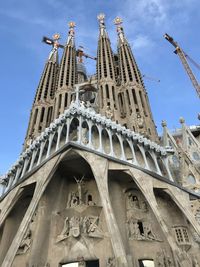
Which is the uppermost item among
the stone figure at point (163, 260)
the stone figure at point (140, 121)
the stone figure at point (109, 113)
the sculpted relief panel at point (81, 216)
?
the stone figure at point (109, 113)

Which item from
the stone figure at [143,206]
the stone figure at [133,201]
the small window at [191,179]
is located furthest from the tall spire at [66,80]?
the small window at [191,179]

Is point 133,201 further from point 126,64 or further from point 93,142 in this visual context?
point 126,64

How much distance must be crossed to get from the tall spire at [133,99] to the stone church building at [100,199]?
0.22 m

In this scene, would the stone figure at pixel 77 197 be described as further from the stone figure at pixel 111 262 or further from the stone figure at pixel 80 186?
the stone figure at pixel 111 262

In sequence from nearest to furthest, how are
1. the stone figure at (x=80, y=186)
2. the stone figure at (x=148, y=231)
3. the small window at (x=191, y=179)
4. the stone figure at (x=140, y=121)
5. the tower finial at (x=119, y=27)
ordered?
the stone figure at (x=148, y=231) < the stone figure at (x=80, y=186) < the small window at (x=191, y=179) < the stone figure at (x=140, y=121) < the tower finial at (x=119, y=27)

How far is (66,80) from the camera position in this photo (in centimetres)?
2759

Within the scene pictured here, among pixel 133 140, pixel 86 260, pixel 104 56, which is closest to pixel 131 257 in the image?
pixel 86 260

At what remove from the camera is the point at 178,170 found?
17516 mm

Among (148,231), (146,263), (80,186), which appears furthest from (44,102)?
(146,263)

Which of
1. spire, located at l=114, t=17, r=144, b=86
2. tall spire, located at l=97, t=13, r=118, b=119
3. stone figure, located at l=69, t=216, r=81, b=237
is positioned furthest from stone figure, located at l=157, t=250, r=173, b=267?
spire, located at l=114, t=17, r=144, b=86

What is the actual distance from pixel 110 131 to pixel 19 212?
789 cm

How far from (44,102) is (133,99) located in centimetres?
944

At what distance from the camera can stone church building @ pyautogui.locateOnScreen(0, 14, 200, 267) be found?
42.1 feet

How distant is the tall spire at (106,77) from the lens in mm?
22672
